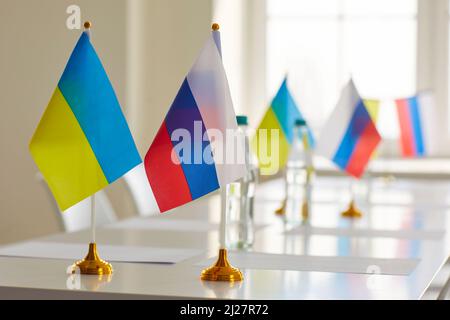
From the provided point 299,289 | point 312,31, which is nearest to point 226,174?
point 299,289

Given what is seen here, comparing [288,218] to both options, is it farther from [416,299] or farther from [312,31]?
[312,31]

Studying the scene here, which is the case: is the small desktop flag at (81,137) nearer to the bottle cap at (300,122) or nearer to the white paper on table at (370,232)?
the white paper on table at (370,232)

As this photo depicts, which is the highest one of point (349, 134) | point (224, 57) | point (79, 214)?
point (224, 57)

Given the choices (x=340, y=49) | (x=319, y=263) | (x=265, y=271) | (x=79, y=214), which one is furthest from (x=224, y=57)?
(x=265, y=271)

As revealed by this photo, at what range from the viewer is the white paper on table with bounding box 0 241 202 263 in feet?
6.02

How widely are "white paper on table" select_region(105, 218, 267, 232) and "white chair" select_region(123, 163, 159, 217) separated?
0.90 meters

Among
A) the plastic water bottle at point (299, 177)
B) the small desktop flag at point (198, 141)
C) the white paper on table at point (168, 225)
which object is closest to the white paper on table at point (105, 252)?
the small desktop flag at point (198, 141)

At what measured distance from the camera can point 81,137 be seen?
1617mm

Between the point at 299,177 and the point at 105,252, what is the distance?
938mm

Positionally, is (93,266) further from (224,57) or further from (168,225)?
(224,57)

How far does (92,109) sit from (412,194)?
7.72ft

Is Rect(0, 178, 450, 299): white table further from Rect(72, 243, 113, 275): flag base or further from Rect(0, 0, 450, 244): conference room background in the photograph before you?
Rect(0, 0, 450, 244): conference room background

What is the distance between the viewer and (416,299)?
142 centimetres

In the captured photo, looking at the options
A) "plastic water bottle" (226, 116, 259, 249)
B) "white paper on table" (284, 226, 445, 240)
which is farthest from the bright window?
"plastic water bottle" (226, 116, 259, 249)
